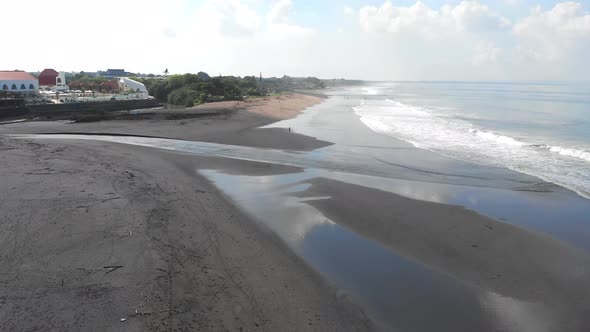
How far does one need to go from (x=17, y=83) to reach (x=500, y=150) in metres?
59.1

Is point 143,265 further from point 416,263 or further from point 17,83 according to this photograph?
point 17,83

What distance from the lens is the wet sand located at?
6348 mm

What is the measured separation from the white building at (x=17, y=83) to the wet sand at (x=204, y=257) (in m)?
45.2

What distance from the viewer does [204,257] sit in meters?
8.33

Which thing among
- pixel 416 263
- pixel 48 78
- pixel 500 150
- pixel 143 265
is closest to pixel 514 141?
pixel 500 150

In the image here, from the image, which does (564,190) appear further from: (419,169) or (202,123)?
(202,123)

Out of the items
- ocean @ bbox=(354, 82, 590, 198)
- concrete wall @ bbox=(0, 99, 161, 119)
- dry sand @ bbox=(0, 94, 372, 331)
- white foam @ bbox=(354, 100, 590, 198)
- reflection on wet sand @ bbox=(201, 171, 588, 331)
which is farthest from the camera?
concrete wall @ bbox=(0, 99, 161, 119)

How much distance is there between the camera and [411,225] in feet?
36.1

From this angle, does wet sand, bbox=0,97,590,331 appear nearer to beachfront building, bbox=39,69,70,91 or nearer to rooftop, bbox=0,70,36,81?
rooftop, bbox=0,70,36,81

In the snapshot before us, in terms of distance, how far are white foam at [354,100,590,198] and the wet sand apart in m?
8.02

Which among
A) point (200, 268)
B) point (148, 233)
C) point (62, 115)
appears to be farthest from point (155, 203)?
point (62, 115)

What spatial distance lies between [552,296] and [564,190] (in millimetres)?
9059

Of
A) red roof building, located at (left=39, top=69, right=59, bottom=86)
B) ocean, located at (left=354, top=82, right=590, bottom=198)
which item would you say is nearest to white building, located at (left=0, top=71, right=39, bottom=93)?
red roof building, located at (left=39, top=69, right=59, bottom=86)

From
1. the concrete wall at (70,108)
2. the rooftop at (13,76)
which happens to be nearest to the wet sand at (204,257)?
the concrete wall at (70,108)
